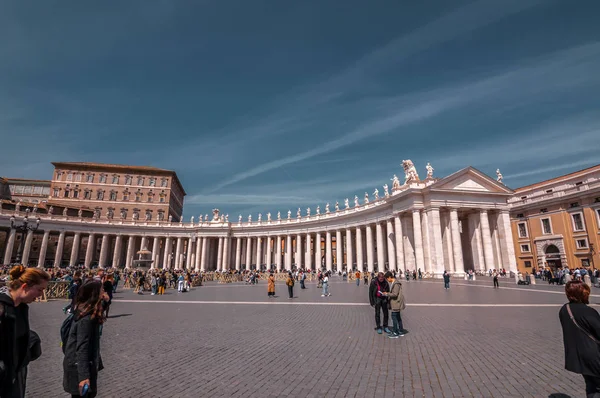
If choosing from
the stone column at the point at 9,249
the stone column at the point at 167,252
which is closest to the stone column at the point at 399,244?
the stone column at the point at 167,252

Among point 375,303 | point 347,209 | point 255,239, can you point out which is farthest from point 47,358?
point 255,239

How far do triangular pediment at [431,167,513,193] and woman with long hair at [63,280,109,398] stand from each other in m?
41.6

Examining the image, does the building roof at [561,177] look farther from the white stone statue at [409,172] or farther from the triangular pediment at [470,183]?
the white stone statue at [409,172]

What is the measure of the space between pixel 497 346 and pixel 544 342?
4.58 ft

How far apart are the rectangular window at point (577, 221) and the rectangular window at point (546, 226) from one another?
316 centimetres

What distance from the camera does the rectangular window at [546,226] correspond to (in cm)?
4339

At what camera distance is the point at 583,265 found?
38.7 m

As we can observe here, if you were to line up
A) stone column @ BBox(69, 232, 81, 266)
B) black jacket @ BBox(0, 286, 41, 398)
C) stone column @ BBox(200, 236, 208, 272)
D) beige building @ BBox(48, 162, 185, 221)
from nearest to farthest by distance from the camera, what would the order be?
black jacket @ BBox(0, 286, 41, 398)
stone column @ BBox(69, 232, 81, 266)
stone column @ BBox(200, 236, 208, 272)
beige building @ BBox(48, 162, 185, 221)

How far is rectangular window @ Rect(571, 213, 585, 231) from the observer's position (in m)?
39.4

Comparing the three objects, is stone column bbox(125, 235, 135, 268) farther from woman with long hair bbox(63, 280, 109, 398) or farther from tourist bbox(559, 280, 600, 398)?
tourist bbox(559, 280, 600, 398)

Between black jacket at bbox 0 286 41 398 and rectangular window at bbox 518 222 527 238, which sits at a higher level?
rectangular window at bbox 518 222 527 238

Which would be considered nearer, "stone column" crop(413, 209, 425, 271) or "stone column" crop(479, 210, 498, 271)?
"stone column" crop(413, 209, 425, 271)

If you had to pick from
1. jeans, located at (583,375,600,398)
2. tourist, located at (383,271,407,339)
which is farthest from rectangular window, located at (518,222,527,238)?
jeans, located at (583,375,600,398)

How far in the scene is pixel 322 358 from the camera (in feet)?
21.9
